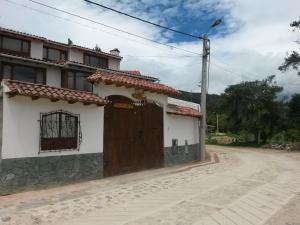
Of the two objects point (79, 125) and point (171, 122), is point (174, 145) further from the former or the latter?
point (79, 125)

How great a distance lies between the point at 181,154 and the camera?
66.3 ft

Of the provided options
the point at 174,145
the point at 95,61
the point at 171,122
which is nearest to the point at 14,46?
the point at 95,61

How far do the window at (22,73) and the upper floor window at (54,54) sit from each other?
21.6ft

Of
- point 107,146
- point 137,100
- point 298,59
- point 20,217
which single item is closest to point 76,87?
point 137,100

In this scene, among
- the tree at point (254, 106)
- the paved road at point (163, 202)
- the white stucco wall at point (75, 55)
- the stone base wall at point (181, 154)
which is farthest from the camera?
the tree at point (254, 106)

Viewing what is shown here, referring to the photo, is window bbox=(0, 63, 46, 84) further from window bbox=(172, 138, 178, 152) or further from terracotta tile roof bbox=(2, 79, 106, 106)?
window bbox=(172, 138, 178, 152)

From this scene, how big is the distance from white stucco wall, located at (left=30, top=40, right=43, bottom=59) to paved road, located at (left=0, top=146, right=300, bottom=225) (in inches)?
486

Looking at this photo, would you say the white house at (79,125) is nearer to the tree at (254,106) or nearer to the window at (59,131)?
the window at (59,131)

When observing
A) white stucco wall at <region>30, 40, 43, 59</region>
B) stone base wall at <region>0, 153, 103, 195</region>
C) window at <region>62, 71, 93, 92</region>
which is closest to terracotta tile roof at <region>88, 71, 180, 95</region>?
stone base wall at <region>0, 153, 103, 195</region>

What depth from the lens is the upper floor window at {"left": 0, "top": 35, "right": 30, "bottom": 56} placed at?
22.3 m

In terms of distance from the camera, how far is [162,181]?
45.0ft

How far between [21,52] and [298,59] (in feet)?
81.7

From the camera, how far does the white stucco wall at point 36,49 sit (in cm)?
2343

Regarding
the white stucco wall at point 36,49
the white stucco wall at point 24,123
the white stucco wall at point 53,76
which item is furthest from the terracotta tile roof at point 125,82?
the white stucco wall at point 36,49
